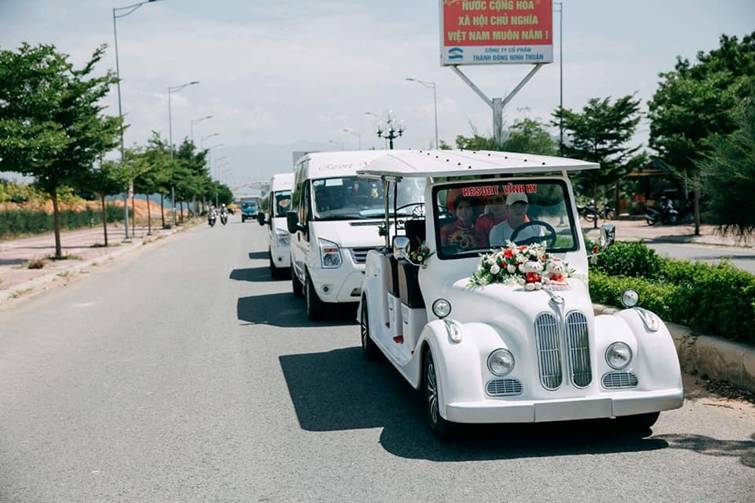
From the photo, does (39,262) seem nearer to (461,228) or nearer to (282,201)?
(282,201)

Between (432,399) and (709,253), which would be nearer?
(432,399)

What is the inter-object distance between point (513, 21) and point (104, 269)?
1334cm

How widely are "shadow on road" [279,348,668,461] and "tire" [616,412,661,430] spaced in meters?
0.06

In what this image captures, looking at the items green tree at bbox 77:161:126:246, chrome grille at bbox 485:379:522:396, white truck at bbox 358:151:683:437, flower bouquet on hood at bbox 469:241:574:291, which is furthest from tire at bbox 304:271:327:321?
green tree at bbox 77:161:126:246

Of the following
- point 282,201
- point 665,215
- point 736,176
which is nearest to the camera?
point 736,176

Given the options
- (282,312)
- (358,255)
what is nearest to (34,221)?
(282,312)

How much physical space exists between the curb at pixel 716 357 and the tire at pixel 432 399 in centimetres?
270

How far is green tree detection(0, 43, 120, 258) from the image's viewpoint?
20.6m

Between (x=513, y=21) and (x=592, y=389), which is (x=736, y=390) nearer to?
(x=592, y=389)

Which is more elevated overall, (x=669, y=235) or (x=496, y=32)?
(x=496, y=32)

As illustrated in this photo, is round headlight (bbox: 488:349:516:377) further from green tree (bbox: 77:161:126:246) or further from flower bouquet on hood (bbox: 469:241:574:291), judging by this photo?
green tree (bbox: 77:161:126:246)

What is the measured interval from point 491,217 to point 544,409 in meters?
1.90

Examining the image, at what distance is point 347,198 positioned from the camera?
42.8ft

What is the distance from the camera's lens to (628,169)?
1441 inches
